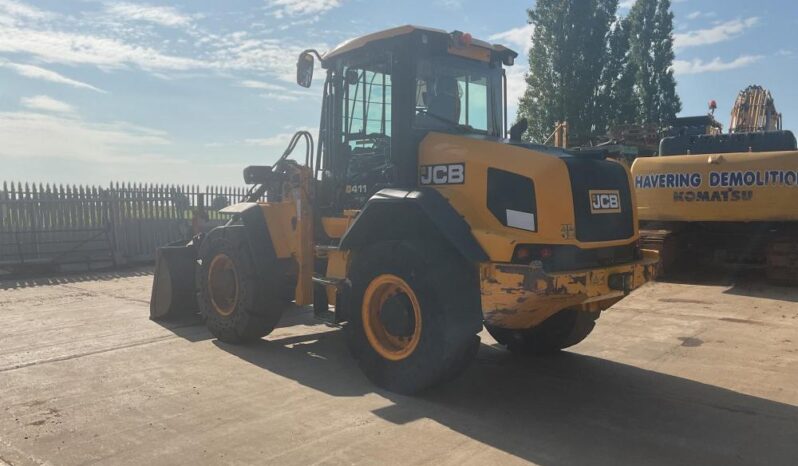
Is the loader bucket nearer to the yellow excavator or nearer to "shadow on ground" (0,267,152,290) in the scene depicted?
"shadow on ground" (0,267,152,290)

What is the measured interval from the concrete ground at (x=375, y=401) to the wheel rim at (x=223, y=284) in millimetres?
419

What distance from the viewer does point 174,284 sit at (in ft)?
25.9

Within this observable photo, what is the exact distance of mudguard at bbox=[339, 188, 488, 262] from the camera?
4.64 metres

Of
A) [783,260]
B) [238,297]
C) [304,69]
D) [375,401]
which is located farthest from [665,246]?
[375,401]

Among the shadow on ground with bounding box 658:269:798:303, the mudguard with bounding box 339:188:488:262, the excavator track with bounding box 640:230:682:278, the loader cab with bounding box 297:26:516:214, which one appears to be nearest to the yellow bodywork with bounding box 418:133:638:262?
the mudguard with bounding box 339:188:488:262

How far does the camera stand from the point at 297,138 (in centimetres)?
675

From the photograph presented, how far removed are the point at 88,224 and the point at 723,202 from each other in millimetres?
13689

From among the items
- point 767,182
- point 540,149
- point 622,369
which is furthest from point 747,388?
point 767,182

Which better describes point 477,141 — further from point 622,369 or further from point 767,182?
point 767,182

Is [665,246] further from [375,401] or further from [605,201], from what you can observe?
[375,401]

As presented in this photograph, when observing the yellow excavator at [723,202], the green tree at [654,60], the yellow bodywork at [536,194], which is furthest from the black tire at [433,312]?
the green tree at [654,60]

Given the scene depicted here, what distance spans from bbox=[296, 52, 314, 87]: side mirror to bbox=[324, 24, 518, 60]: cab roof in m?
0.17

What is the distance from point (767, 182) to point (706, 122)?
18.7 feet

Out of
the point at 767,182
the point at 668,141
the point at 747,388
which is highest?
the point at 668,141
